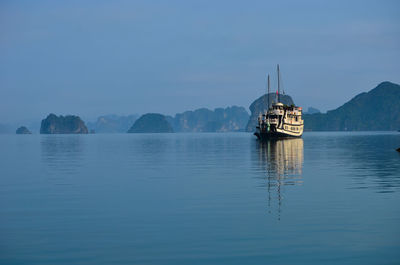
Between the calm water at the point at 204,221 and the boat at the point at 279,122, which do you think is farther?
the boat at the point at 279,122

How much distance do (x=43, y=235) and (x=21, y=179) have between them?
816 inches

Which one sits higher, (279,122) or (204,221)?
(279,122)

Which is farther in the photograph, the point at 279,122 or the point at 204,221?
the point at 279,122

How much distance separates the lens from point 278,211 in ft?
62.8

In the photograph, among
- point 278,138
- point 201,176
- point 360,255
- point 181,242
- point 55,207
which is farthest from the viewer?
point 278,138

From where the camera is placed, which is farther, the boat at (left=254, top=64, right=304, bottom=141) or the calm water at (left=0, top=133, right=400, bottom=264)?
the boat at (left=254, top=64, right=304, bottom=141)

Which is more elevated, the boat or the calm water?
the boat

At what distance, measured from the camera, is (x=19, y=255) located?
13188mm

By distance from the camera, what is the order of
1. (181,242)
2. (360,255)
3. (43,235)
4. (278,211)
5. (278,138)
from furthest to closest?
(278,138) < (278,211) < (43,235) < (181,242) < (360,255)

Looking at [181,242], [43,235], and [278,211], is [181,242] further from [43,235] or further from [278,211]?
[278,211]

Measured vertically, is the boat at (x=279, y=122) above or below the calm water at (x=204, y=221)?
above

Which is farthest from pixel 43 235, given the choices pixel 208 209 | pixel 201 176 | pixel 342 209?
pixel 201 176

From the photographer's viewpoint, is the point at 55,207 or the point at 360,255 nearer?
the point at 360,255

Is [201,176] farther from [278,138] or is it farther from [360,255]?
[278,138]
